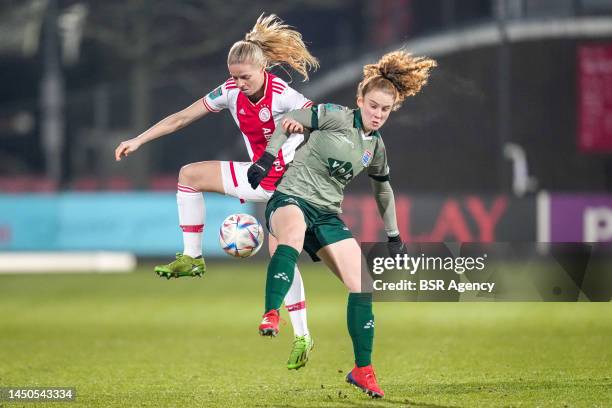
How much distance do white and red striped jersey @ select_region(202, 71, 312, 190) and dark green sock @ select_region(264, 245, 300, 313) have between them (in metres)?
1.03

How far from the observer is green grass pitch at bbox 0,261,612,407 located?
24.6 ft

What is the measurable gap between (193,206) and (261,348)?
10.0 ft

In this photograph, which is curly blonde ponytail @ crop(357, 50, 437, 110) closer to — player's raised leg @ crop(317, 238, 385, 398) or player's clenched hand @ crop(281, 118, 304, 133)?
player's clenched hand @ crop(281, 118, 304, 133)

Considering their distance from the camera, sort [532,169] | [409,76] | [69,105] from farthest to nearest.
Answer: [69,105], [532,169], [409,76]

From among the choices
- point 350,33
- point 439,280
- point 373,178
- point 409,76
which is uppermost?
point 350,33

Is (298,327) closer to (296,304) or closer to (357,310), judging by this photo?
(296,304)

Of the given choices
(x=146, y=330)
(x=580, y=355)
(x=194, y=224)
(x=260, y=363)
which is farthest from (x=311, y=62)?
(x=146, y=330)

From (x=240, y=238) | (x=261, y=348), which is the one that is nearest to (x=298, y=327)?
(x=240, y=238)

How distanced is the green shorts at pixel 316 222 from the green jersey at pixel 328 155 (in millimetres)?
41

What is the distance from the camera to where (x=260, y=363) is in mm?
9508

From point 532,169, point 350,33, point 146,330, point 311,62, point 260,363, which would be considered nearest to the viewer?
point 311,62

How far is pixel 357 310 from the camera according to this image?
23.6 ft

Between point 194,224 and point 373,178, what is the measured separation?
1.33 meters

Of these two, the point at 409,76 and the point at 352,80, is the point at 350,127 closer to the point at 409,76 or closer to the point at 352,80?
the point at 409,76
